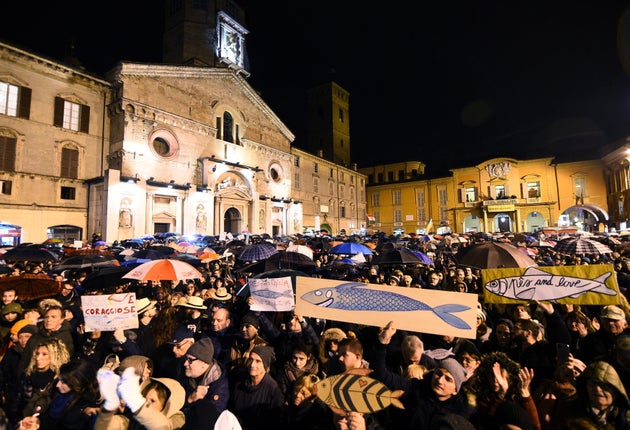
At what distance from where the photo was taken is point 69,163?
22.5m

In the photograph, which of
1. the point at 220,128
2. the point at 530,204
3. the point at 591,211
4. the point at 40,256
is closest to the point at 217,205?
the point at 220,128

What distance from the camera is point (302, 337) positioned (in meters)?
4.23

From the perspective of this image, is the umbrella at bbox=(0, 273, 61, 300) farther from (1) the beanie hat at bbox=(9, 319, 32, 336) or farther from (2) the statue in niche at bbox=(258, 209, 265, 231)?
(2) the statue in niche at bbox=(258, 209, 265, 231)

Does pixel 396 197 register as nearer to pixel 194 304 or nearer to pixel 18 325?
pixel 194 304

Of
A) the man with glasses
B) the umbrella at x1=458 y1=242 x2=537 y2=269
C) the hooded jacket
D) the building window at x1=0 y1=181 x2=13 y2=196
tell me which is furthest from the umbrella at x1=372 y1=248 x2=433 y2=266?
the building window at x1=0 y1=181 x2=13 y2=196

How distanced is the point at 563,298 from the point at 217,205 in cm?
2767

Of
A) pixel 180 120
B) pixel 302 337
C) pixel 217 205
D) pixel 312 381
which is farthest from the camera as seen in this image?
pixel 217 205

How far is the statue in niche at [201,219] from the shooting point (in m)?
27.1

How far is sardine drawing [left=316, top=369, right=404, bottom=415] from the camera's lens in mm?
2363

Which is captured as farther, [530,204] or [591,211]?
[530,204]

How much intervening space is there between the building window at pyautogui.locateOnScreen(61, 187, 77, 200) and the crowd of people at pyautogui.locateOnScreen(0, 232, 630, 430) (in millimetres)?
21847

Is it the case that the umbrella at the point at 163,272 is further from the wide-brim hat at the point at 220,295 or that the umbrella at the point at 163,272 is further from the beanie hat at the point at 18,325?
the beanie hat at the point at 18,325

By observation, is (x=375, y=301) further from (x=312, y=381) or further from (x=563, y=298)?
(x=563, y=298)

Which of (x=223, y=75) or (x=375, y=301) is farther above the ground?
(x=223, y=75)
